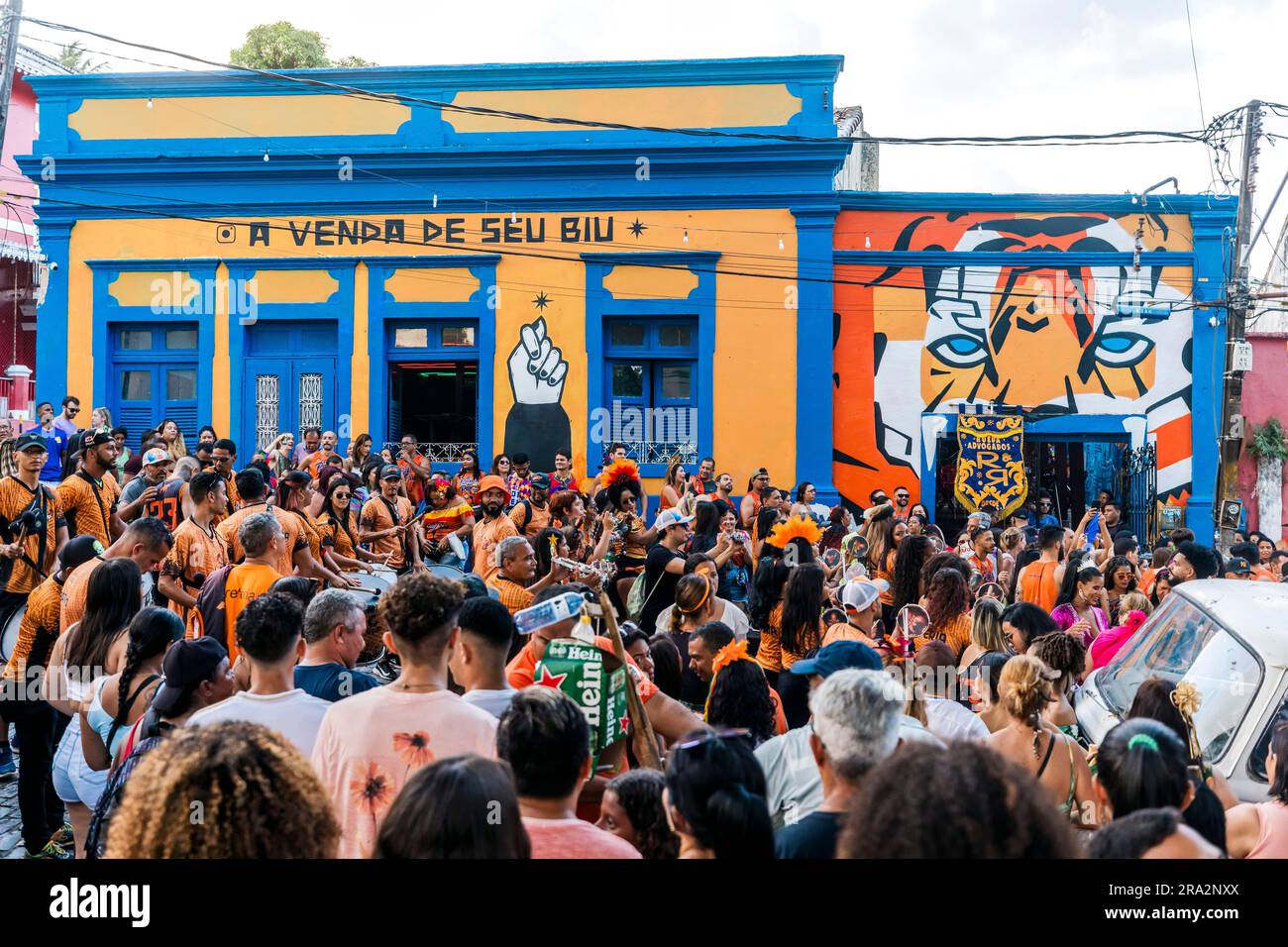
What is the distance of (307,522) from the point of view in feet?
27.2

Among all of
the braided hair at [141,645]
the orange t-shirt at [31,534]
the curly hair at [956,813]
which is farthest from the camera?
the orange t-shirt at [31,534]

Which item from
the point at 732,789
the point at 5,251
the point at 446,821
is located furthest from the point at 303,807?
the point at 5,251

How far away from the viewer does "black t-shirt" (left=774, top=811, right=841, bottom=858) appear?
3094 mm

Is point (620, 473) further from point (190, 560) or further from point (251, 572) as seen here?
point (251, 572)

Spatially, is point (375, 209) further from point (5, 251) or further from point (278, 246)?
point (5, 251)

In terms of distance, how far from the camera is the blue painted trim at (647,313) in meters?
17.7

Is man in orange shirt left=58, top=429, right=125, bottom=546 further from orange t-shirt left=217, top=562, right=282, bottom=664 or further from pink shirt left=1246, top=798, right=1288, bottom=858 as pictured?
pink shirt left=1246, top=798, right=1288, bottom=858

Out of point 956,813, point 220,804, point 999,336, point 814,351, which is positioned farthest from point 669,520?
point 999,336

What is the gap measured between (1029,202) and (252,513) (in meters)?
14.3

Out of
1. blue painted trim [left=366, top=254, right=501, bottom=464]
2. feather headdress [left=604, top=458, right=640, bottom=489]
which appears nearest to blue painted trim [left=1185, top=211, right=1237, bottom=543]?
blue painted trim [left=366, top=254, right=501, bottom=464]

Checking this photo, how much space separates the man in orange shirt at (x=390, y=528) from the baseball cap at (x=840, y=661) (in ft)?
20.6

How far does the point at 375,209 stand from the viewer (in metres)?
18.0

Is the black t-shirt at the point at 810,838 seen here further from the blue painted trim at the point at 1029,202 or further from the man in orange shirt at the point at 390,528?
the blue painted trim at the point at 1029,202

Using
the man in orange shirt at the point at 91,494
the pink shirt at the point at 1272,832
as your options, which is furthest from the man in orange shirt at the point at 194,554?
the pink shirt at the point at 1272,832
